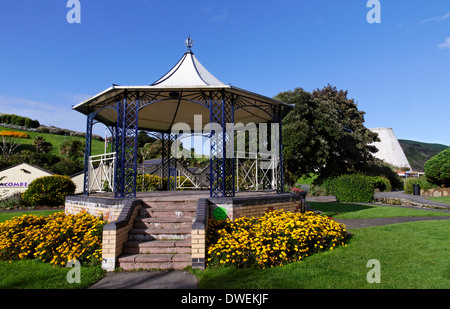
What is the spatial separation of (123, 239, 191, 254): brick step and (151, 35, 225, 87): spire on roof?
4.78 meters

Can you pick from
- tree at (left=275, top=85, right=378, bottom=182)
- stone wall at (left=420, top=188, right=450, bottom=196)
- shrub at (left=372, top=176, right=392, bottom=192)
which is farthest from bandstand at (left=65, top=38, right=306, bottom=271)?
shrub at (left=372, top=176, right=392, bottom=192)

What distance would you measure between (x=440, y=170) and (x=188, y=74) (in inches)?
916

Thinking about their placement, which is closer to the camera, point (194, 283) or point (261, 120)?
point (194, 283)

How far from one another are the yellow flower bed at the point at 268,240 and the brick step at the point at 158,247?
52cm

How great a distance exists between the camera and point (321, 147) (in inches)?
901

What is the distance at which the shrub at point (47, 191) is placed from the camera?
50.8ft

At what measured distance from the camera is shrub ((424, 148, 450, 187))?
2172 cm

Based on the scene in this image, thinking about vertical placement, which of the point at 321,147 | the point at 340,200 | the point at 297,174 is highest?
the point at 321,147

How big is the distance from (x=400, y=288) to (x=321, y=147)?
19744 millimetres

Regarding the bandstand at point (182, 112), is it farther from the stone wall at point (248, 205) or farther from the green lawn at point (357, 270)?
the green lawn at point (357, 270)

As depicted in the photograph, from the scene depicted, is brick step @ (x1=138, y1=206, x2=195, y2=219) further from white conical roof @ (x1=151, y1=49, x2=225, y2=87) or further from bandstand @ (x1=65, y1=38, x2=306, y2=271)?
white conical roof @ (x1=151, y1=49, x2=225, y2=87)

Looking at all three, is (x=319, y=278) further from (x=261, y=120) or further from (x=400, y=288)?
(x=261, y=120)

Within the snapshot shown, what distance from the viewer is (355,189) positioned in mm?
19188
